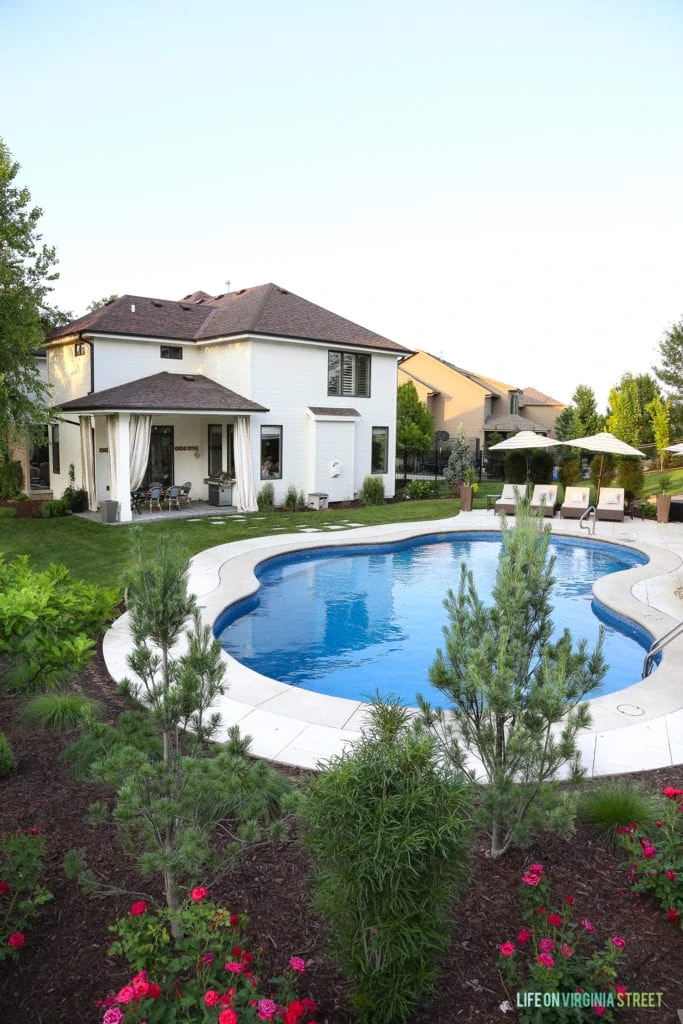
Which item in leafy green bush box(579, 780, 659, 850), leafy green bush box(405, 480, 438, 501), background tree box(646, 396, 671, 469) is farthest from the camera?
background tree box(646, 396, 671, 469)

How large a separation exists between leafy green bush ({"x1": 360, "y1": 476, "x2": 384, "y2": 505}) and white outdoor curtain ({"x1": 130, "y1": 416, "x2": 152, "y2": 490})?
25.3 ft

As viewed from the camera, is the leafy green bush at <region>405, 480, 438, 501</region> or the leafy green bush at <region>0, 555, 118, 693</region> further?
the leafy green bush at <region>405, 480, 438, 501</region>

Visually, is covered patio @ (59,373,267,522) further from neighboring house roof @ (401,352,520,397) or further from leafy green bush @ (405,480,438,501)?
neighboring house roof @ (401,352,520,397)

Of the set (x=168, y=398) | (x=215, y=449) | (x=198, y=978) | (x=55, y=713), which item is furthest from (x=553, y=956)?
(x=215, y=449)

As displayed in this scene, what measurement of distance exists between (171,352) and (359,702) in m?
17.5

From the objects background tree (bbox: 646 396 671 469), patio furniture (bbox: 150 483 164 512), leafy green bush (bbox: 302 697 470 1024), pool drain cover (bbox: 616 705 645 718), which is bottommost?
pool drain cover (bbox: 616 705 645 718)

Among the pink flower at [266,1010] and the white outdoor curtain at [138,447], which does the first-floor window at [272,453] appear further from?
the pink flower at [266,1010]

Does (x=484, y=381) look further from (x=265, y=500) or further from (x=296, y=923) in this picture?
(x=296, y=923)

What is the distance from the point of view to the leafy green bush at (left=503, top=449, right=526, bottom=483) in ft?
91.9

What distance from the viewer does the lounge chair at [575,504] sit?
20.2 metres

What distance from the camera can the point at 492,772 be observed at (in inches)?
155

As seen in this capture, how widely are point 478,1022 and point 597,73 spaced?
15.6 metres

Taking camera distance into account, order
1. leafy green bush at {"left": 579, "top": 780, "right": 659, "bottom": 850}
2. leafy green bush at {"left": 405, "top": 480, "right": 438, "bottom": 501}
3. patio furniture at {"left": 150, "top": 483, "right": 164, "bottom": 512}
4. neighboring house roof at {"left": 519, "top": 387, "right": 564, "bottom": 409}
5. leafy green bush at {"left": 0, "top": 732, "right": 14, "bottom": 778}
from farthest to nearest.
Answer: neighboring house roof at {"left": 519, "top": 387, "right": 564, "bottom": 409}
leafy green bush at {"left": 405, "top": 480, "right": 438, "bottom": 501}
patio furniture at {"left": 150, "top": 483, "right": 164, "bottom": 512}
leafy green bush at {"left": 0, "top": 732, "right": 14, "bottom": 778}
leafy green bush at {"left": 579, "top": 780, "right": 659, "bottom": 850}

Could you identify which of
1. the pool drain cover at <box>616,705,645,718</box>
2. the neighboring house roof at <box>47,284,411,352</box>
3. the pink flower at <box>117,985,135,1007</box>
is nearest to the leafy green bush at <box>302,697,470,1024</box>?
the pink flower at <box>117,985,135,1007</box>
